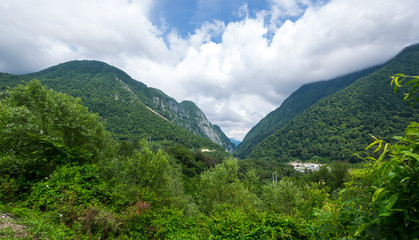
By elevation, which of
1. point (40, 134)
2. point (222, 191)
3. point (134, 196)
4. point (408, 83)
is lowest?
point (222, 191)

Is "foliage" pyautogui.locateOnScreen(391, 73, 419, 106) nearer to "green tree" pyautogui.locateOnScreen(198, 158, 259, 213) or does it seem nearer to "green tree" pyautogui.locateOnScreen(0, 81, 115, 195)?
"green tree" pyautogui.locateOnScreen(0, 81, 115, 195)

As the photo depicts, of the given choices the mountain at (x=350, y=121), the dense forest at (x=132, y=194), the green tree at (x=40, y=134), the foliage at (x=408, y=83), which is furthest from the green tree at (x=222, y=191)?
the mountain at (x=350, y=121)

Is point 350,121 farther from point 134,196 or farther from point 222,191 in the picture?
point 134,196

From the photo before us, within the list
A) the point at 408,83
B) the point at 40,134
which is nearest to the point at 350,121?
the point at 408,83

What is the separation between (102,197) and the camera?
10008 mm

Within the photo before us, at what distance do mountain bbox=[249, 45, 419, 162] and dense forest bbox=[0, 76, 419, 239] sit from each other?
149301 mm

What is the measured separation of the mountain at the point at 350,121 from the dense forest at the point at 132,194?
14930 centimetres

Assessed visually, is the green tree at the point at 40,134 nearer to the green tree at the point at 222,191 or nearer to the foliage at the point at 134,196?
the foliage at the point at 134,196

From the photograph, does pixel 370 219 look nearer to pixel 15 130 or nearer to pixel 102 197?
pixel 102 197

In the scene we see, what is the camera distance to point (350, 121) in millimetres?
151000

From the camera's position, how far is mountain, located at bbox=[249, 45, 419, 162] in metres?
131

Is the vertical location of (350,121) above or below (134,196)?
above

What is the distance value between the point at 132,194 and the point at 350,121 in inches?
7597

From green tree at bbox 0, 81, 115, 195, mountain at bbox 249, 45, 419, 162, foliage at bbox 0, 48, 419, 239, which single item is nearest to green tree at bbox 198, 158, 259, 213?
foliage at bbox 0, 48, 419, 239
